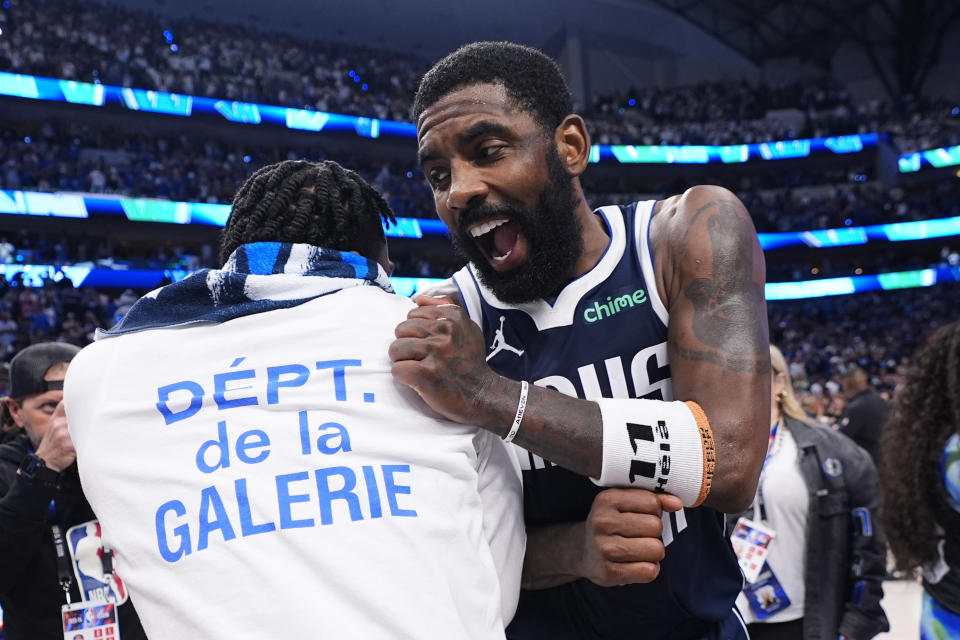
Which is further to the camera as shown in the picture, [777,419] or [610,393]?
[777,419]

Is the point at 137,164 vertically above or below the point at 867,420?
above

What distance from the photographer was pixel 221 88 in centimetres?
2234

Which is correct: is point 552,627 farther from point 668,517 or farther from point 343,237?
point 343,237

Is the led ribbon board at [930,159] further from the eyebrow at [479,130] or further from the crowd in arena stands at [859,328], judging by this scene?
the eyebrow at [479,130]

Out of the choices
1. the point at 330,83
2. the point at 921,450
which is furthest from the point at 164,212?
the point at 921,450

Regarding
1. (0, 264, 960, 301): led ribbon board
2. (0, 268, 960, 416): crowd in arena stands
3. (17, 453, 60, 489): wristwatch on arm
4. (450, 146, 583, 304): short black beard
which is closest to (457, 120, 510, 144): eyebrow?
(450, 146, 583, 304): short black beard

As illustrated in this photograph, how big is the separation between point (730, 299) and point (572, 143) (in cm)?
57

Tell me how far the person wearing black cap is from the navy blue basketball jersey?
4.95 feet

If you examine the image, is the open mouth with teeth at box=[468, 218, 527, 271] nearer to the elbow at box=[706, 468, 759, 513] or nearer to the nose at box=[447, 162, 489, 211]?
the nose at box=[447, 162, 489, 211]

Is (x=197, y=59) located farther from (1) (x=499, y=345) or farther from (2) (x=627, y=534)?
(2) (x=627, y=534)

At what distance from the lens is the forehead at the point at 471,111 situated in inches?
66.9

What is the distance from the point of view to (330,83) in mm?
25859

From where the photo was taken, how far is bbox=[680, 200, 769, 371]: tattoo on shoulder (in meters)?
1.52

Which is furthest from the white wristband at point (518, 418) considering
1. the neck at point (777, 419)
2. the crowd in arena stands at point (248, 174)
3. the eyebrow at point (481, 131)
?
the crowd in arena stands at point (248, 174)
